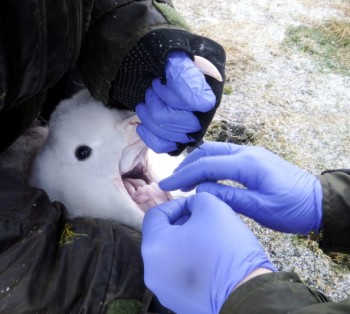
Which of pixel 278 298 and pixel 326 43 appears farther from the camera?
pixel 326 43

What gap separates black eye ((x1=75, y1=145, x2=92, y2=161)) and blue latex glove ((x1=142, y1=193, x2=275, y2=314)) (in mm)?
366

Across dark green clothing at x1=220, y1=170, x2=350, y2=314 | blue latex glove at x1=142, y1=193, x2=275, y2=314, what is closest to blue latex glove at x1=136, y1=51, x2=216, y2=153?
blue latex glove at x1=142, y1=193, x2=275, y2=314

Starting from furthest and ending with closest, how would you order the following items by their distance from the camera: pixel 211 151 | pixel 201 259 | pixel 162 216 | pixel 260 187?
1. pixel 211 151
2. pixel 260 187
3. pixel 162 216
4. pixel 201 259

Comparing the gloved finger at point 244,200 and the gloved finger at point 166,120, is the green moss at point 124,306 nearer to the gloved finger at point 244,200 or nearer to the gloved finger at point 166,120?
the gloved finger at point 244,200

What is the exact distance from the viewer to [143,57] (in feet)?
4.02

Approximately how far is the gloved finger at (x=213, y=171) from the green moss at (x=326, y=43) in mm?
1619

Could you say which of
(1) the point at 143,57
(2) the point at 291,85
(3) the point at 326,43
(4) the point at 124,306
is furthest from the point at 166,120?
(3) the point at 326,43

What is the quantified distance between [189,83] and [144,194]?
0.44 metres

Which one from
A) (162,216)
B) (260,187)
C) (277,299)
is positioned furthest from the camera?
(260,187)

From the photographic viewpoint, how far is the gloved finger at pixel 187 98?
1155 mm

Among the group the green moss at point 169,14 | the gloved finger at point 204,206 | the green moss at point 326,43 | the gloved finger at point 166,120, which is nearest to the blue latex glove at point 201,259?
the gloved finger at point 204,206

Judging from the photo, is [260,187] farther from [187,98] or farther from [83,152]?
[83,152]

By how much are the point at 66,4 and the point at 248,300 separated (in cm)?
74

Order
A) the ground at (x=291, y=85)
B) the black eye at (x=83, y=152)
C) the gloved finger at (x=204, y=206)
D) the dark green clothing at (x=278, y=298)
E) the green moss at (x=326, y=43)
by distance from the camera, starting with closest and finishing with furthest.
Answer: the dark green clothing at (x=278, y=298)
the gloved finger at (x=204, y=206)
the black eye at (x=83, y=152)
the ground at (x=291, y=85)
the green moss at (x=326, y=43)
